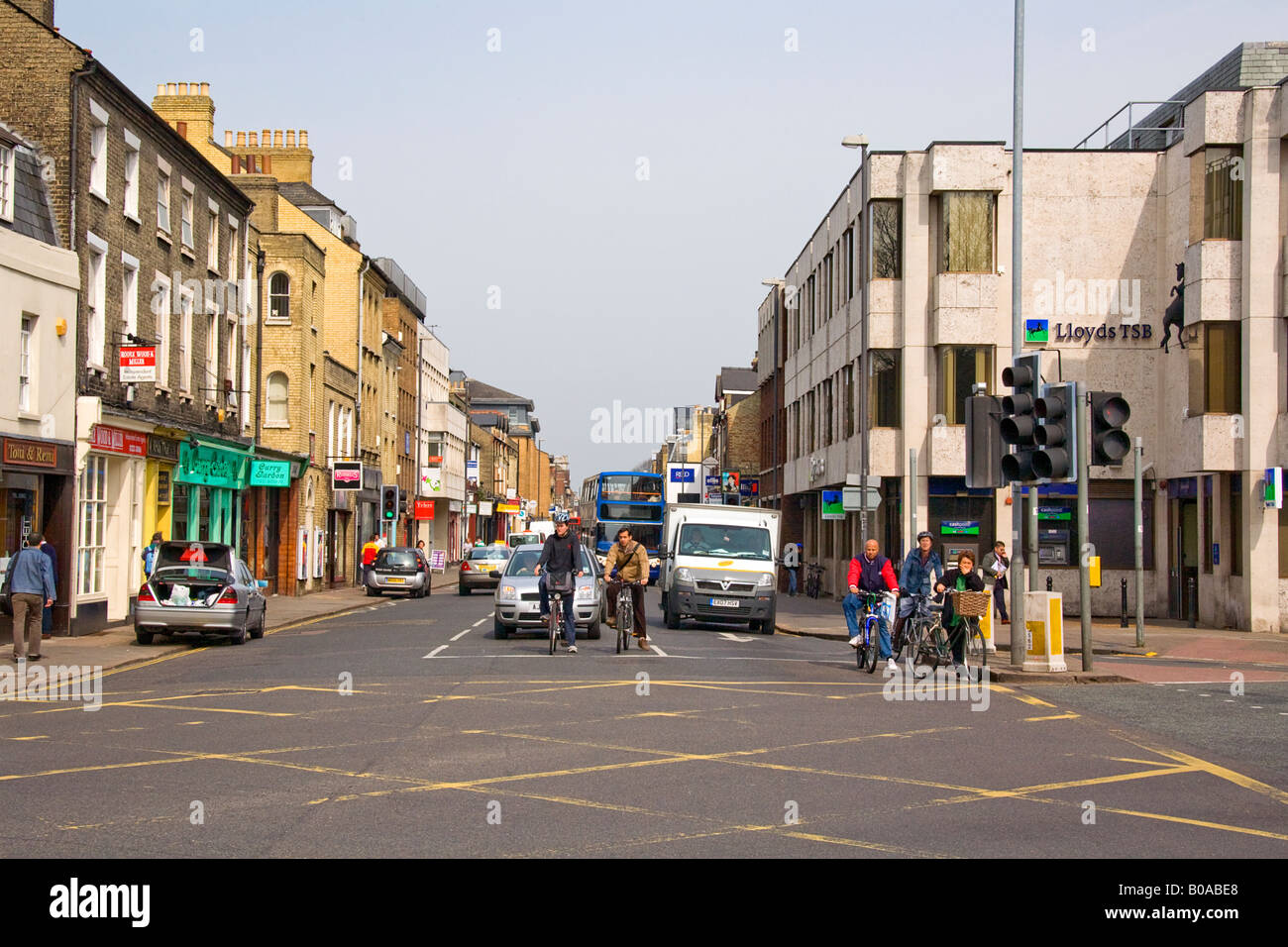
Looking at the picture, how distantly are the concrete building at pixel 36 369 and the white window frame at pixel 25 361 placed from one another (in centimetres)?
2

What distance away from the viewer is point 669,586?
29.0 meters

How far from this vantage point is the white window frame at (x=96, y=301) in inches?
1040

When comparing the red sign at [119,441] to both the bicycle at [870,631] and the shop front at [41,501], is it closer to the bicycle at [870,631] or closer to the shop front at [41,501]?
the shop front at [41,501]

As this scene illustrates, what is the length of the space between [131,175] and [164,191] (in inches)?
93.8

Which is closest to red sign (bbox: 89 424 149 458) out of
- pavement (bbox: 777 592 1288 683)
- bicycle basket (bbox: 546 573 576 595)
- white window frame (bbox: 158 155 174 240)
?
white window frame (bbox: 158 155 174 240)

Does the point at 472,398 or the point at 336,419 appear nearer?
the point at 336,419

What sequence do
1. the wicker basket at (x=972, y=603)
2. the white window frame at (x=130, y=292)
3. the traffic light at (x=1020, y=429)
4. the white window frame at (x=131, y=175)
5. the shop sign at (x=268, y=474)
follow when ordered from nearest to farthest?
the traffic light at (x=1020, y=429)
the wicker basket at (x=972, y=603)
the white window frame at (x=130, y=292)
the white window frame at (x=131, y=175)
the shop sign at (x=268, y=474)

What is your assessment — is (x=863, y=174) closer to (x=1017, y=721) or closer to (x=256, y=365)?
(x=256, y=365)

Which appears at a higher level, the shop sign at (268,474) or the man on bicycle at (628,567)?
the shop sign at (268,474)

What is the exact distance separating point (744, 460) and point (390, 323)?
31200 mm

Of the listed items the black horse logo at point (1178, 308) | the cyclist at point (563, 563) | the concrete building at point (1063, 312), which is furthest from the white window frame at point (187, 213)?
the black horse logo at point (1178, 308)

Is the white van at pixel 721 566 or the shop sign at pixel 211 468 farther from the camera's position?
the shop sign at pixel 211 468

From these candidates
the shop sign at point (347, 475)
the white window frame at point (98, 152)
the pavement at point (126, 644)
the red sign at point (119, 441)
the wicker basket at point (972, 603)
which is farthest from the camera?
the shop sign at point (347, 475)
